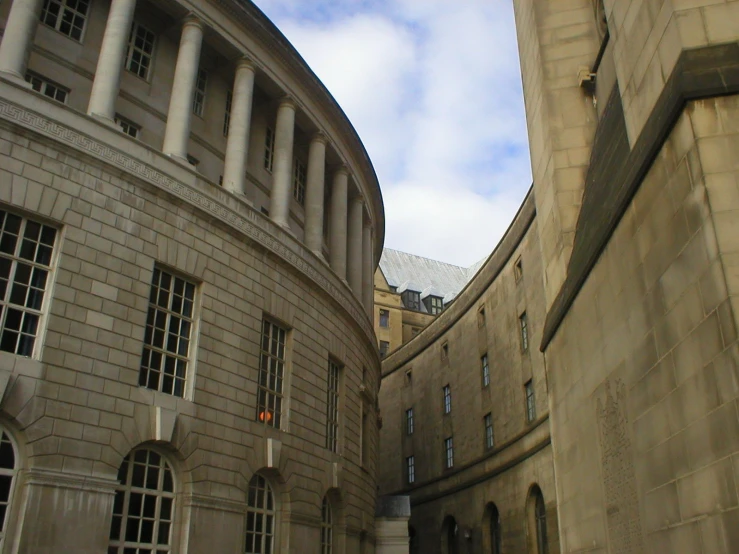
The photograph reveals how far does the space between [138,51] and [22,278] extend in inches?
408

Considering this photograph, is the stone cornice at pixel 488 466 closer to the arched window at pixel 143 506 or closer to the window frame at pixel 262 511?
the window frame at pixel 262 511

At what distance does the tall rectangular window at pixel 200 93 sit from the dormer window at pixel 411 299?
4649 cm

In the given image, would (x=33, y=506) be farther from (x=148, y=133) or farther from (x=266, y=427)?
(x=148, y=133)

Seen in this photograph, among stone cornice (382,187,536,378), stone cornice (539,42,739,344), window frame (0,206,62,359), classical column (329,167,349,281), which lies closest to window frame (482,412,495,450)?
stone cornice (382,187,536,378)

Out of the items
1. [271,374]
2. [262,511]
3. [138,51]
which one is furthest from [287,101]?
[262,511]

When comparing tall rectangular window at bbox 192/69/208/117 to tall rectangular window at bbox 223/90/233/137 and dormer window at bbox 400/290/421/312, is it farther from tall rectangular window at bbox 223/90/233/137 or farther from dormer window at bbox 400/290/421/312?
dormer window at bbox 400/290/421/312

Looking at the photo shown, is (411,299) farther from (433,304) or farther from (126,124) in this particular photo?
(126,124)

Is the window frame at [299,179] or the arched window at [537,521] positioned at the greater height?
the window frame at [299,179]

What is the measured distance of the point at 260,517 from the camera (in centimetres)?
2009

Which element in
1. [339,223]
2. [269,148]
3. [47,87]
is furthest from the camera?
[339,223]

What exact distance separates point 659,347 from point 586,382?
13.4ft

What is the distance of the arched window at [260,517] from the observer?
Answer: 19.5 m

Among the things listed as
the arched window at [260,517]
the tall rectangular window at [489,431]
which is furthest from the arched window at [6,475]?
the tall rectangular window at [489,431]

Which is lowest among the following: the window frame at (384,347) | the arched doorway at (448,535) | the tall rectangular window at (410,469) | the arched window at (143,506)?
the arched window at (143,506)
